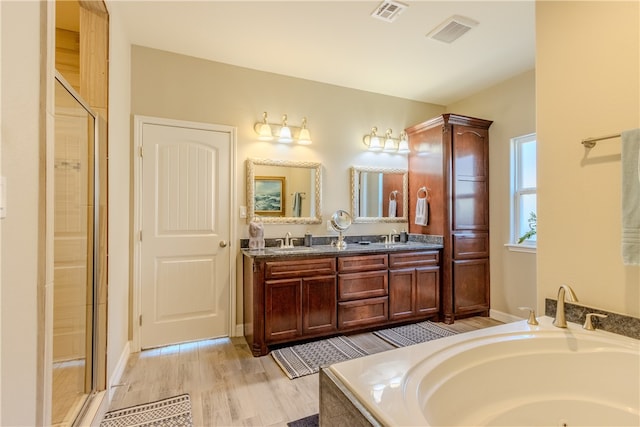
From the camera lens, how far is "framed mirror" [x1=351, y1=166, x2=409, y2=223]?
143 inches


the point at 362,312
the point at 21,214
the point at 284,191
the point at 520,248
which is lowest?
the point at 362,312

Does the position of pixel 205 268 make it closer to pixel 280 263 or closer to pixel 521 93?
pixel 280 263

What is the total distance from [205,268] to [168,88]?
171 cm

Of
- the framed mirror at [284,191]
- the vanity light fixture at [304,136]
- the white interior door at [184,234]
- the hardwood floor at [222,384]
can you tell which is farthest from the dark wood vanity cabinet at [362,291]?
the vanity light fixture at [304,136]

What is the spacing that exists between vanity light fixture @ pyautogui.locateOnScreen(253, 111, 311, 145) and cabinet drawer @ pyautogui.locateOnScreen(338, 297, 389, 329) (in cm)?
173

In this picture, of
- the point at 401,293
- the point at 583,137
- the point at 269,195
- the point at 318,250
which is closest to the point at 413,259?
the point at 401,293

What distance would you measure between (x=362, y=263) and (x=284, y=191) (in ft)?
3.61

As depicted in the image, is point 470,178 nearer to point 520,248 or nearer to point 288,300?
point 520,248

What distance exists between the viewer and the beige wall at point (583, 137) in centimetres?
139

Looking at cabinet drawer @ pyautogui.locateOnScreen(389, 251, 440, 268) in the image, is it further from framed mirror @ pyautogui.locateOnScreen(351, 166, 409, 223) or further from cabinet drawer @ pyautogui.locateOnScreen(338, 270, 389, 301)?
framed mirror @ pyautogui.locateOnScreen(351, 166, 409, 223)

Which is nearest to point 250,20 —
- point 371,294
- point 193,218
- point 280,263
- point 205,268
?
point 193,218

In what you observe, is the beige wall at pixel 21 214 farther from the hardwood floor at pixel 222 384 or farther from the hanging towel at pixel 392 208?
the hanging towel at pixel 392 208

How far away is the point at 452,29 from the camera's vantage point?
98.5 inches

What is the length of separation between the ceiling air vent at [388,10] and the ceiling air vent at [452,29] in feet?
1.34
